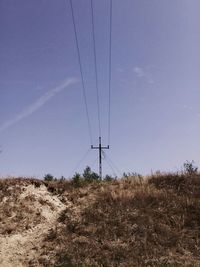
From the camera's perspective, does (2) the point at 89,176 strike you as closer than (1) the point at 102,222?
No

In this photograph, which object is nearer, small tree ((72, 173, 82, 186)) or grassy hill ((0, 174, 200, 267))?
grassy hill ((0, 174, 200, 267))

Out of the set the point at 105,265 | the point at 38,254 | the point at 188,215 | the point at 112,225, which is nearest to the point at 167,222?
the point at 188,215

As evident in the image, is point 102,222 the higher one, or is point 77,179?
point 77,179

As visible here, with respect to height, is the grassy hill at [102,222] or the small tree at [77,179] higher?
the small tree at [77,179]

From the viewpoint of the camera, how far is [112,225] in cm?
2011

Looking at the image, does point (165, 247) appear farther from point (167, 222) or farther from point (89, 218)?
point (89, 218)

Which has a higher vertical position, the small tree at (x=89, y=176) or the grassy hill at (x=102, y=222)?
the small tree at (x=89, y=176)

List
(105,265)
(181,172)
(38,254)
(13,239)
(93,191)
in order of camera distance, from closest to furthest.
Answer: (105,265) → (38,254) → (13,239) → (93,191) → (181,172)

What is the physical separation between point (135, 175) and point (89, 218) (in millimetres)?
7285

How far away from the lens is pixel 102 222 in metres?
20.3

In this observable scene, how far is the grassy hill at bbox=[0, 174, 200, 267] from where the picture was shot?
17469mm

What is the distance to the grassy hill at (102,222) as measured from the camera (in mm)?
17469

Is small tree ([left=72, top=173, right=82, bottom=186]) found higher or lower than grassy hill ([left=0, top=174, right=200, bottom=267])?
higher

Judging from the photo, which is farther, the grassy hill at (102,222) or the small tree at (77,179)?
the small tree at (77,179)
